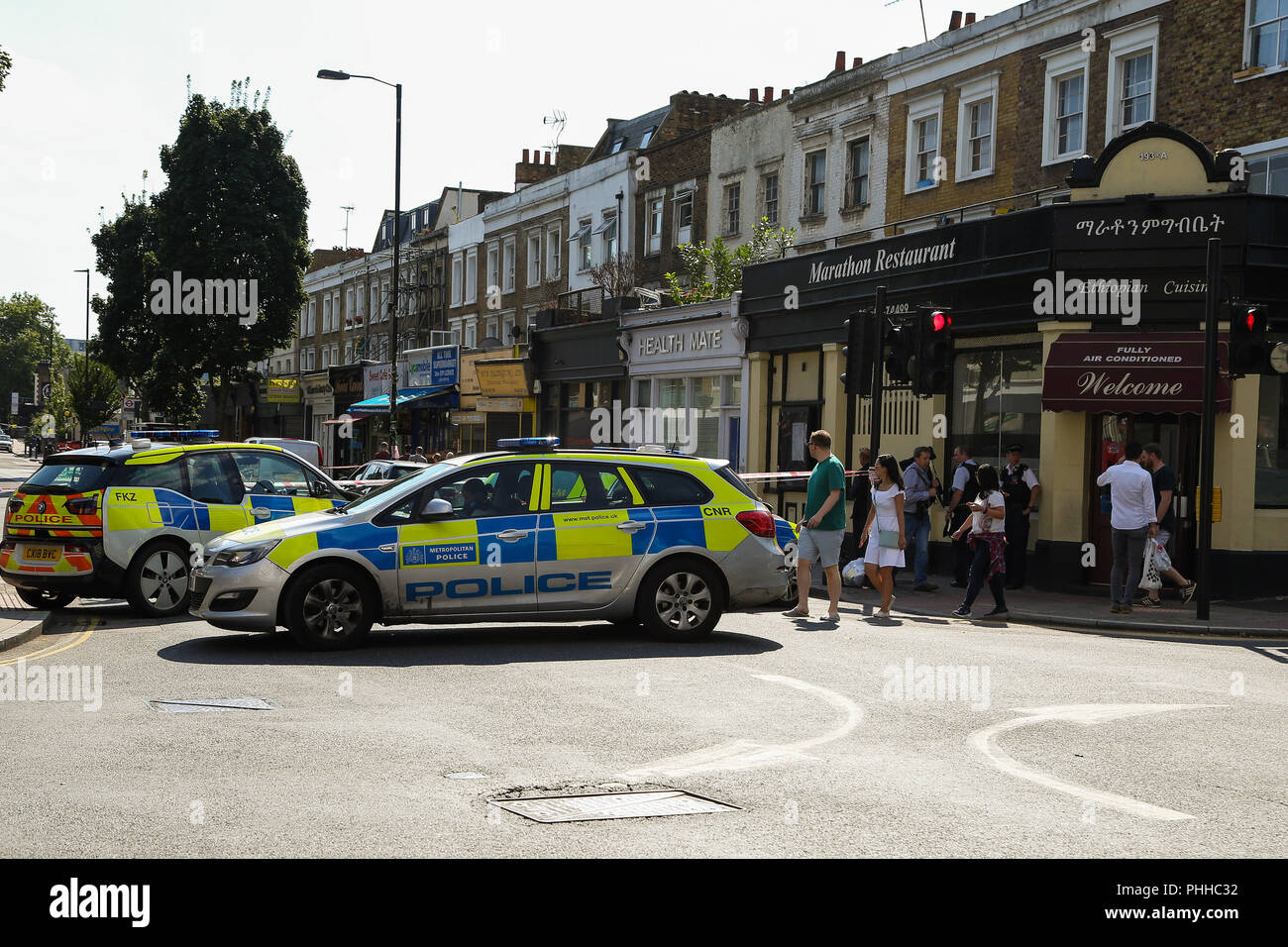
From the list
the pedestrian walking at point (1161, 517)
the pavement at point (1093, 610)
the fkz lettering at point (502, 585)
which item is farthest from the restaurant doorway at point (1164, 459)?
the fkz lettering at point (502, 585)

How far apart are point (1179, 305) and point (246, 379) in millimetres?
38176

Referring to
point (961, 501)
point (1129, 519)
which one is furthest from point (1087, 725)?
point (961, 501)

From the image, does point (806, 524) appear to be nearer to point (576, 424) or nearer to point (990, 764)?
point (990, 764)

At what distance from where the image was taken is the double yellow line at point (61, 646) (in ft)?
34.9

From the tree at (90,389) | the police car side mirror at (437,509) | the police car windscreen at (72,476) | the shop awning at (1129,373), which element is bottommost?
the police car side mirror at (437,509)

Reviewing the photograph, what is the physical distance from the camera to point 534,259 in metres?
45.7

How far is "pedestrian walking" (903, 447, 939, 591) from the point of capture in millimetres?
18922

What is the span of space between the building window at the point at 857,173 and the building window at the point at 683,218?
7383 millimetres

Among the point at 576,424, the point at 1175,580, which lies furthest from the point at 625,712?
the point at 576,424

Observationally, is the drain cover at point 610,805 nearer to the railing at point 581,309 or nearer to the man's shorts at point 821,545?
the man's shorts at point 821,545

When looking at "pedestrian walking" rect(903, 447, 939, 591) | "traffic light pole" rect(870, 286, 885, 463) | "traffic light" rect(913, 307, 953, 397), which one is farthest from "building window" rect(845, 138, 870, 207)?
"traffic light" rect(913, 307, 953, 397)

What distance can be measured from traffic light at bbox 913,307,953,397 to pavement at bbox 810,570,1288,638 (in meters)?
2.75

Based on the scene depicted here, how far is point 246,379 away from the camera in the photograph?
5003 centimetres
